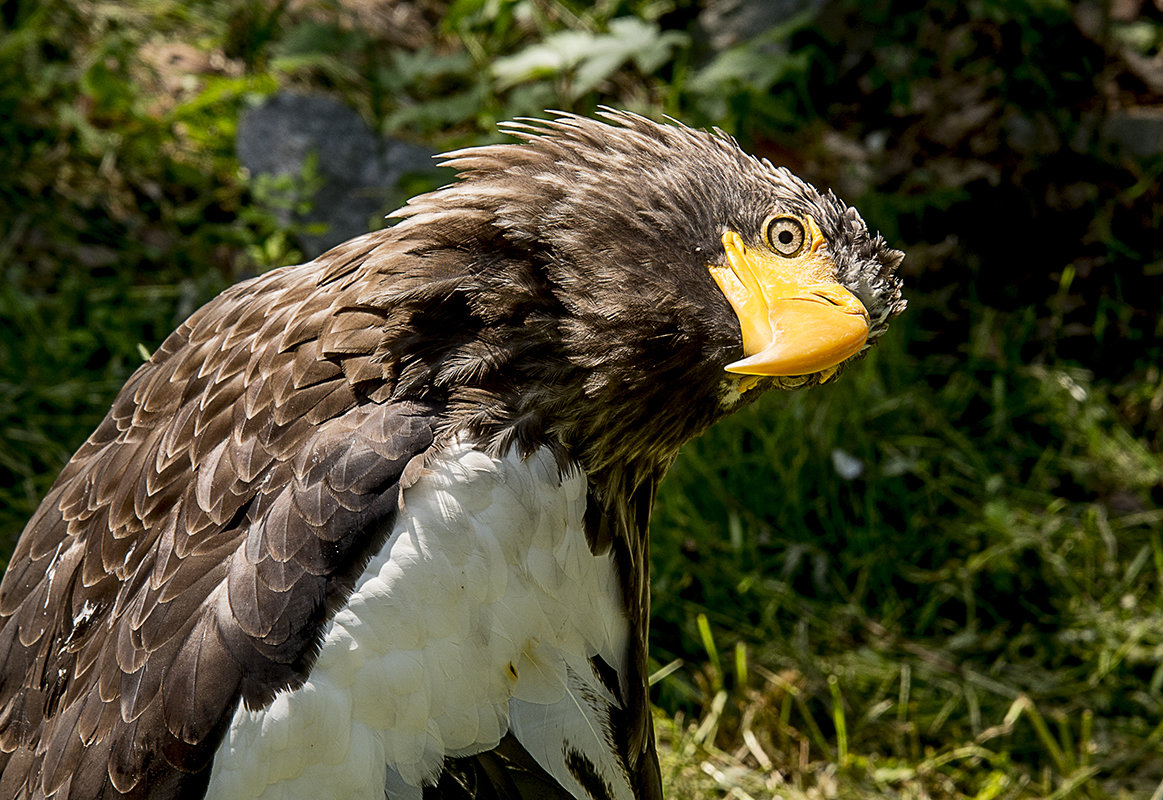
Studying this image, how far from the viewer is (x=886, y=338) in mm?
4188

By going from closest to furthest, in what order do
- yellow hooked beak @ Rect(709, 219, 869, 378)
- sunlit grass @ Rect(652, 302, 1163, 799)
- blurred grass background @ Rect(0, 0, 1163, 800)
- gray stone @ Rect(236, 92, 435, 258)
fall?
1. yellow hooked beak @ Rect(709, 219, 869, 378)
2. sunlit grass @ Rect(652, 302, 1163, 799)
3. blurred grass background @ Rect(0, 0, 1163, 800)
4. gray stone @ Rect(236, 92, 435, 258)

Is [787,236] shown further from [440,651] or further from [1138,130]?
[1138,130]

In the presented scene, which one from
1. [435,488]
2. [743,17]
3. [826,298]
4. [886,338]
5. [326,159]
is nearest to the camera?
[435,488]

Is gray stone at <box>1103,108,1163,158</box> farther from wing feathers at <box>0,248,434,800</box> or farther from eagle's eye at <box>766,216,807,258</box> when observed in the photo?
wing feathers at <box>0,248,434,800</box>

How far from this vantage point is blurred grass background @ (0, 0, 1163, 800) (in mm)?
3428

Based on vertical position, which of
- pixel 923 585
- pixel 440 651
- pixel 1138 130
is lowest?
pixel 923 585

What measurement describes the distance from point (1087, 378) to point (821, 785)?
1850mm

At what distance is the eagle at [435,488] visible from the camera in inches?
70.0

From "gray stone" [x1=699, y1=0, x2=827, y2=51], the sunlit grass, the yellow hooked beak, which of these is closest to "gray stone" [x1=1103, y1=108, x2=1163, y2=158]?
the sunlit grass

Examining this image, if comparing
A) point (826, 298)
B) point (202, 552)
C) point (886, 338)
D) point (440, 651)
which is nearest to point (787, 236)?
point (826, 298)

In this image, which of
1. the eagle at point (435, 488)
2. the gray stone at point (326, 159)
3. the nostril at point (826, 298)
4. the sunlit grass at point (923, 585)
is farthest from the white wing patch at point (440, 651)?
the gray stone at point (326, 159)

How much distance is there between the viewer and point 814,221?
200 centimetres

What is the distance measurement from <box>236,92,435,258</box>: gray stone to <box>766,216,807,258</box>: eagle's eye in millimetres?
2604

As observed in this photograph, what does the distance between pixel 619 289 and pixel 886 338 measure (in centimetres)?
242
